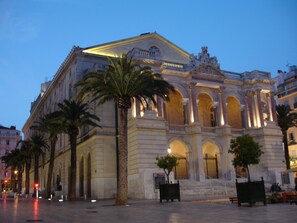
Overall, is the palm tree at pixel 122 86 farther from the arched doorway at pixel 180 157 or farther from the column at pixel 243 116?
the column at pixel 243 116

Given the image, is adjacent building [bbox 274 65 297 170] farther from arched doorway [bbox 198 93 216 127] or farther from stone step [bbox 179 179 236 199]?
stone step [bbox 179 179 236 199]

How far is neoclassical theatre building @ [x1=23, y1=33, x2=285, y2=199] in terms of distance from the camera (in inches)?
1564

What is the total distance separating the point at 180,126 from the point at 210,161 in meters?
7.95

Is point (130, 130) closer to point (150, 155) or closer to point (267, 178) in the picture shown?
point (150, 155)

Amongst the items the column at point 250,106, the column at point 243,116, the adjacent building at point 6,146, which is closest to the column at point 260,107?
the column at point 250,106

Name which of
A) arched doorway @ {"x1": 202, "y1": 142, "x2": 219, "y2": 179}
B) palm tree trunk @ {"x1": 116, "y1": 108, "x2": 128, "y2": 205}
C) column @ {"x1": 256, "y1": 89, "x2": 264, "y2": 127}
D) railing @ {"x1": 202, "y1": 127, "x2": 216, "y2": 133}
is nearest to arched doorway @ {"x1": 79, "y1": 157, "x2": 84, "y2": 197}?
arched doorway @ {"x1": 202, "y1": 142, "x2": 219, "y2": 179}

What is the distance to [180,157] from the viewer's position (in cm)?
4638

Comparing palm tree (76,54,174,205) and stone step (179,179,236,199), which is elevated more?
palm tree (76,54,174,205)

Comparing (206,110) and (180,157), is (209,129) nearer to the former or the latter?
(180,157)

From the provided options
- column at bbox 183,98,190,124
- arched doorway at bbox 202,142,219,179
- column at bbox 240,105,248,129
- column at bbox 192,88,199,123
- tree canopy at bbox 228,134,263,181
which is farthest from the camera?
Answer: column at bbox 240,105,248,129

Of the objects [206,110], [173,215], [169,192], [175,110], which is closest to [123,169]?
[169,192]

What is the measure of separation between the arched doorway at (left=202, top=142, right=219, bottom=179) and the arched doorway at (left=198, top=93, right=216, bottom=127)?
14.7ft

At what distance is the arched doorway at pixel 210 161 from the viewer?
48.2 m

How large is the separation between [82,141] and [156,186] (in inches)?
613
